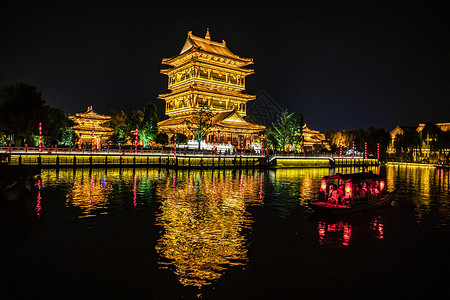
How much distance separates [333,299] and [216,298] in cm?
313

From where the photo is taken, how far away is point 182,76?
7719 cm

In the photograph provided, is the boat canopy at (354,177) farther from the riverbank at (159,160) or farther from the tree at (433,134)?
the tree at (433,134)

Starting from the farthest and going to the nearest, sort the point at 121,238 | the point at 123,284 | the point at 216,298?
the point at 121,238, the point at 123,284, the point at 216,298

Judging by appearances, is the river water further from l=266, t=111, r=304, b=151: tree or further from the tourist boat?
l=266, t=111, r=304, b=151: tree

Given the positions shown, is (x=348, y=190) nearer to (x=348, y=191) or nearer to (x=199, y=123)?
(x=348, y=191)

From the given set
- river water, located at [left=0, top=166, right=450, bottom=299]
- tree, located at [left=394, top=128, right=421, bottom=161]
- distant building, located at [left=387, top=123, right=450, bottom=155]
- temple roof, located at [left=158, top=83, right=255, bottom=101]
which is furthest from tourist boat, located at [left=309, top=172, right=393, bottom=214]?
distant building, located at [left=387, top=123, right=450, bottom=155]

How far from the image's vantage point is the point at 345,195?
1948 cm

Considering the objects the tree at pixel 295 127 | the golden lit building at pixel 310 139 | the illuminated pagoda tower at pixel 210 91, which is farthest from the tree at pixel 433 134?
the illuminated pagoda tower at pixel 210 91

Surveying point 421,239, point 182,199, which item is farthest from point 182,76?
point 421,239

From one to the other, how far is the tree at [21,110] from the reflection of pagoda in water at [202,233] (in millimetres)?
33762

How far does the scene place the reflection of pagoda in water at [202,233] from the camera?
11.1 metres

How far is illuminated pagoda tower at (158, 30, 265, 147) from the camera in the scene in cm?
6725

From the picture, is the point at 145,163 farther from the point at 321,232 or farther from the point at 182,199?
the point at 321,232

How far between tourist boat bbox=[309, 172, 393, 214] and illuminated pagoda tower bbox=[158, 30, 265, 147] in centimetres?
4444
